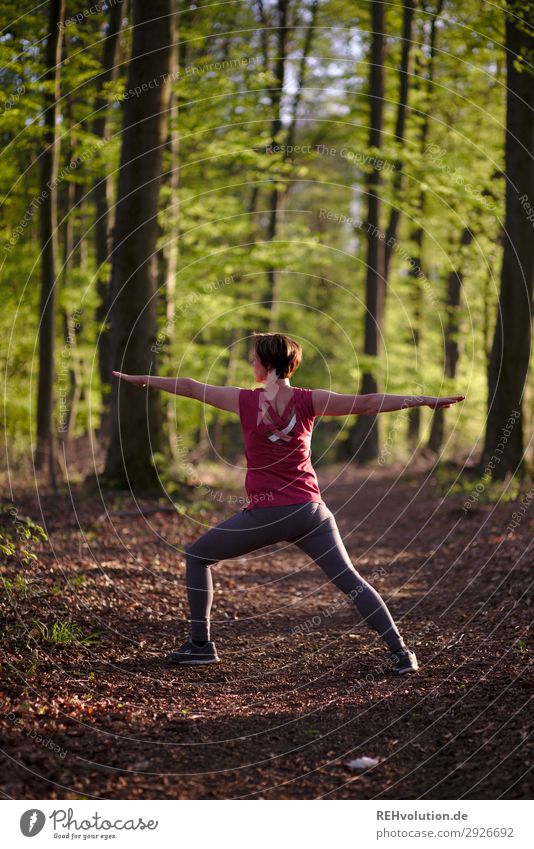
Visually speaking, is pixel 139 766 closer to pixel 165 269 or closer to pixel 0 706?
pixel 0 706

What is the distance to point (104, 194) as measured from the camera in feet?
63.8

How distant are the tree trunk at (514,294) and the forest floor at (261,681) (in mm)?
2869

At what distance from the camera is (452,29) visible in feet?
68.0

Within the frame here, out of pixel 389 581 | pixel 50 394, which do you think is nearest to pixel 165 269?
pixel 50 394

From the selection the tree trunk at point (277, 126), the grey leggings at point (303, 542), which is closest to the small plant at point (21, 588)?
the grey leggings at point (303, 542)

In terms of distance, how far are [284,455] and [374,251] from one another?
20.2 m

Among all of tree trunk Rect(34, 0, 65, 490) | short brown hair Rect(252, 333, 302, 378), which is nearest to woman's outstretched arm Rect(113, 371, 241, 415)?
short brown hair Rect(252, 333, 302, 378)

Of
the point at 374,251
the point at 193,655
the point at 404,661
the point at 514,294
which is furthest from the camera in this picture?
the point at 374,251

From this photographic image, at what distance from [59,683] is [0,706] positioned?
2.19 feet

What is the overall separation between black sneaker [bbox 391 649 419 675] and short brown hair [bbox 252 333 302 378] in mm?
2219

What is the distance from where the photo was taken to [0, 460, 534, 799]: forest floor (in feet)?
14.6

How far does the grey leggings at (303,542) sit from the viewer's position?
19.0 ft

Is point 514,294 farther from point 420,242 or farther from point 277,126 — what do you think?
point 277,126

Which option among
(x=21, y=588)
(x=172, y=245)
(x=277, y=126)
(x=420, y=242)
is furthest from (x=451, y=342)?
(x=21, y=588)
